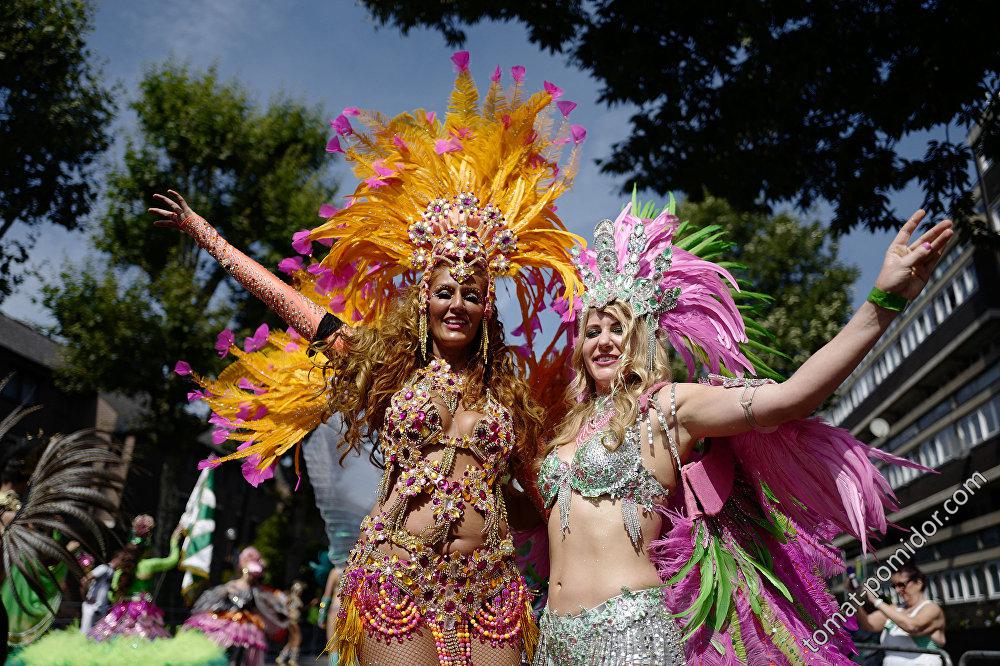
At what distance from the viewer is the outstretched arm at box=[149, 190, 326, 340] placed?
3578mm

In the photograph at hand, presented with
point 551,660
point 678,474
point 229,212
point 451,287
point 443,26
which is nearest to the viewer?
point 551,660

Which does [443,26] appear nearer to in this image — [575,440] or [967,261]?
[575,440]

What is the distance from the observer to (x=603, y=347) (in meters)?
3.08

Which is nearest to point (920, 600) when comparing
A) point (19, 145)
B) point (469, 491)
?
point (469, 491)

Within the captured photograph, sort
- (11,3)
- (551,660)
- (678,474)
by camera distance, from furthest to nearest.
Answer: (11,3) → (678,474) → (551,660)

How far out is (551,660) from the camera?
8.82ft

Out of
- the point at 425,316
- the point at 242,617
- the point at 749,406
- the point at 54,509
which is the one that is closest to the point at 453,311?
the point at 425,316

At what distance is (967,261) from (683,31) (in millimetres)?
23269

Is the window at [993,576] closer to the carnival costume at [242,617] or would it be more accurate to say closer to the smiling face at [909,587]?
the smiling face at [909,587]

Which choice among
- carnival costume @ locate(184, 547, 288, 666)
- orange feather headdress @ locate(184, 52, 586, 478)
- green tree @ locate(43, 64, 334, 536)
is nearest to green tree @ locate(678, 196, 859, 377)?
green tree @ locate(43, 64, 334, 536)

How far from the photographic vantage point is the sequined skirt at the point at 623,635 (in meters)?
2.54

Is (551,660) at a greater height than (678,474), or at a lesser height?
lesser

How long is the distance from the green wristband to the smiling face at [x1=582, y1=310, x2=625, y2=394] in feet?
3.15

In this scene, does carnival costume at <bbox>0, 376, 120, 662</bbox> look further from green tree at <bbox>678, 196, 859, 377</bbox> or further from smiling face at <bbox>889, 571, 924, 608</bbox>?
green tree at <bbox>678, 196, 859, 377</bbox>
